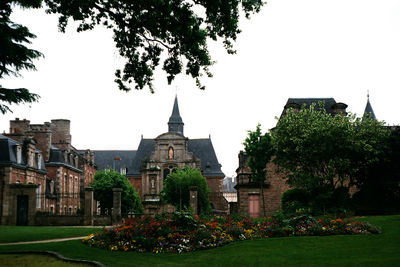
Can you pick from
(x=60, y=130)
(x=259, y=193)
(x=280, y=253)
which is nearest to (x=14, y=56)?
(x=280, y=253)

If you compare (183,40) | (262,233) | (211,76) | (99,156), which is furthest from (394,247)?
(99,156)

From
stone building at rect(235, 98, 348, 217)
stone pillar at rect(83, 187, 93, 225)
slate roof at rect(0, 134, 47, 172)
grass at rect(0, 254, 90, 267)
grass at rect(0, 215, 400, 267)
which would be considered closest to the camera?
grass at rect(0, 215, 400, 267)

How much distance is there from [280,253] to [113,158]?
6306 cm

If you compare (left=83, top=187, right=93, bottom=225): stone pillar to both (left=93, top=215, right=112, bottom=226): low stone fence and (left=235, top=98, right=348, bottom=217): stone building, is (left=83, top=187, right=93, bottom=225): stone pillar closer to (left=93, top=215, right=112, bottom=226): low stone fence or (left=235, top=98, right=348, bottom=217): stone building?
(left=93, top=215, right=112, bottom=226): low stone fence

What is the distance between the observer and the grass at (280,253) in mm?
10242

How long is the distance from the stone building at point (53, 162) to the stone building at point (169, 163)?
31.2 feet

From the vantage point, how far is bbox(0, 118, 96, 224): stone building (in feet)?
127

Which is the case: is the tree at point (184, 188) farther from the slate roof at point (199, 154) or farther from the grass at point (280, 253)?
the grass at point (280, 253)

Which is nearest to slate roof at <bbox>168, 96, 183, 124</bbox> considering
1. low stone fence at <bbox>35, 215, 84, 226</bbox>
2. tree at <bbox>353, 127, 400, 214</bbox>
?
low stone fence at <bbox>35, 215, 84, 226</bbox>

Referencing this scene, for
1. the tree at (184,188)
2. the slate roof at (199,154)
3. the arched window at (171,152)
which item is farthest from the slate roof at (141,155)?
the tree at (184,188)

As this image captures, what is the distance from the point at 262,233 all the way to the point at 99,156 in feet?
203

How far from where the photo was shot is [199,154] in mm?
64438

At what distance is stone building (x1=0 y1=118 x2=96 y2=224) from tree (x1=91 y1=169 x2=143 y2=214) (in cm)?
326

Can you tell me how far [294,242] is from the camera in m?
13.3
